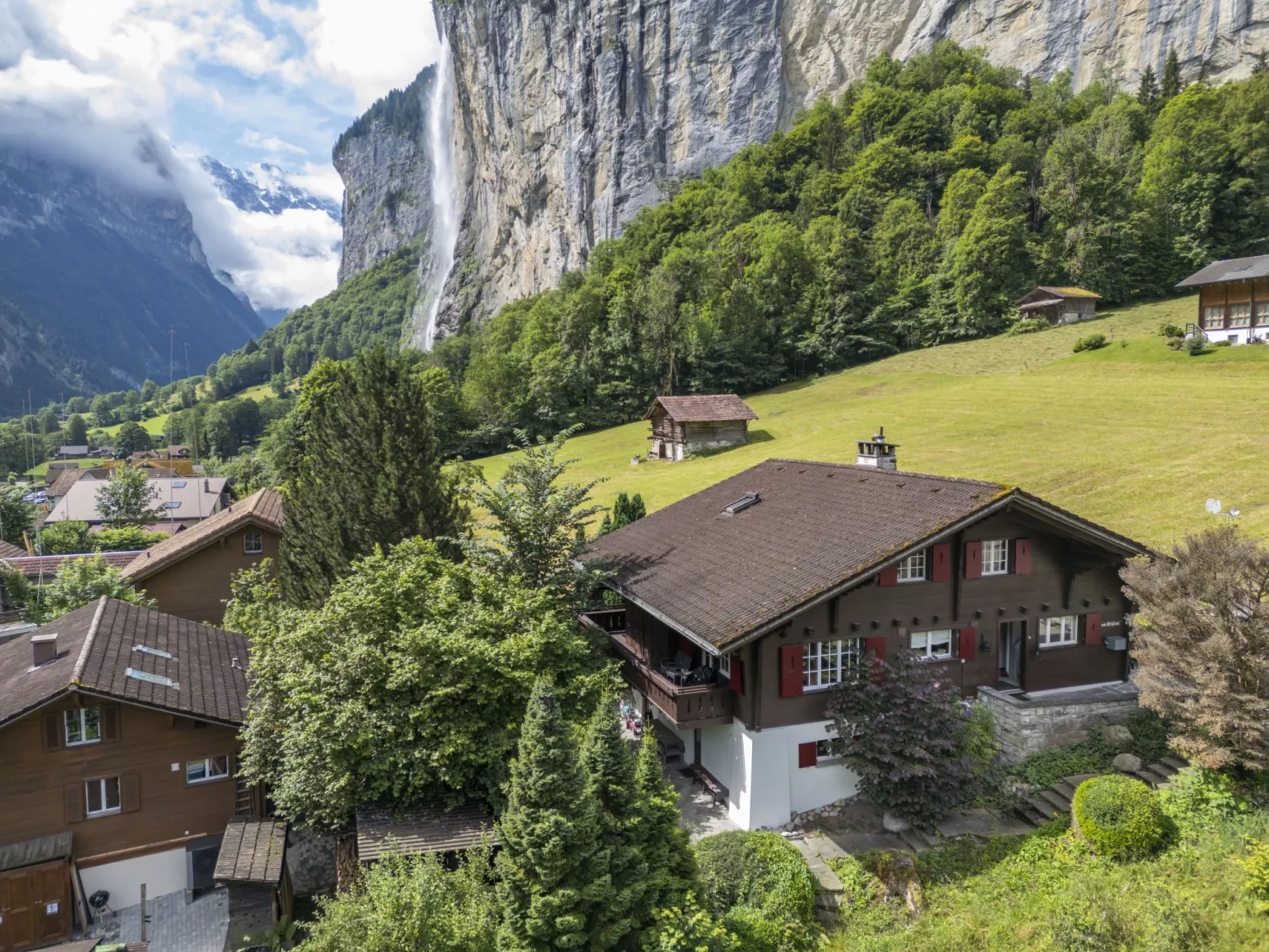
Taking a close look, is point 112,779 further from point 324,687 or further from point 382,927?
point 382,927

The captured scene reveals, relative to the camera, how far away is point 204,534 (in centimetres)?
3262

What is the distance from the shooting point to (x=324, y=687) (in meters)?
15.4

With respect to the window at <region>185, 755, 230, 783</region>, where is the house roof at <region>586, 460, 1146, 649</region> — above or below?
above

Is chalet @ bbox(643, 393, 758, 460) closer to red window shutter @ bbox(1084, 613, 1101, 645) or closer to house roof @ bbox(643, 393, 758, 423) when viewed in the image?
house roof @ bbox(643, 393, 758, 423)

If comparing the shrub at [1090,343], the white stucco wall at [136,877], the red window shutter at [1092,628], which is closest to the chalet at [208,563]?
the white stucco wall at [136,877]

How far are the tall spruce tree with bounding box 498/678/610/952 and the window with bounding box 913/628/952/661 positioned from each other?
32.2 feet

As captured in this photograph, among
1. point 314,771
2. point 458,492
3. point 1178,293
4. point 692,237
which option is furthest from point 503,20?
point 314,771

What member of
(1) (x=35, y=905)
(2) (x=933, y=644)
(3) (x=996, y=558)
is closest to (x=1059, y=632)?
(3) (x=996, y=558)

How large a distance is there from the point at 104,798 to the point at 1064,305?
78.1 metres

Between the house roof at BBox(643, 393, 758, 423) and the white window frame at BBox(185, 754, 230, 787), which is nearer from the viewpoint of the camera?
the white window frame at BBox(185, 754, 230, 787)

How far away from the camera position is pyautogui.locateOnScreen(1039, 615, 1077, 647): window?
18.6 meters

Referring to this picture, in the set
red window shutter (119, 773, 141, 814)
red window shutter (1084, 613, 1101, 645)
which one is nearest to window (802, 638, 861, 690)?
red window shutter (1084, 613, 1101, 645)

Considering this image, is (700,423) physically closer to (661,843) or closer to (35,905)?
(661,843)

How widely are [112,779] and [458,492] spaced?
37.3ft
